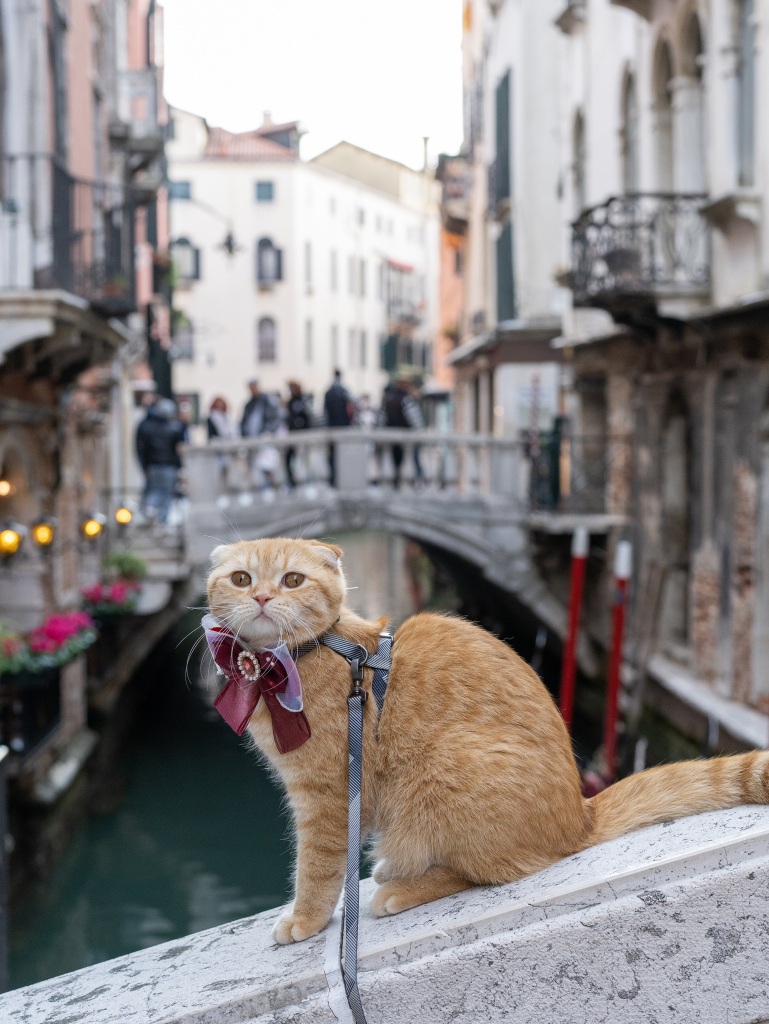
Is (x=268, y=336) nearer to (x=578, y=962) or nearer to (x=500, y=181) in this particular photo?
(x=500, y=181)

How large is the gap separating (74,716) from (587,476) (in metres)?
6.12

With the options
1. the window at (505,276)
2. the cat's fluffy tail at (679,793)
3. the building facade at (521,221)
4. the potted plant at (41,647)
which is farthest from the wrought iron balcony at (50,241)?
the window at (505,276)

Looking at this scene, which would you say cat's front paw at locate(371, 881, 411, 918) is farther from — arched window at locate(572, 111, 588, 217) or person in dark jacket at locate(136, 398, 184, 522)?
arched window at locate(572, 111, 588, 217)

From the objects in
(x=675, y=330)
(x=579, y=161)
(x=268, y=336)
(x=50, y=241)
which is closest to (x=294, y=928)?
(x=50, y=241)

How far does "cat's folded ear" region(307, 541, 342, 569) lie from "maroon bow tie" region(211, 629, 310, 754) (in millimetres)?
209

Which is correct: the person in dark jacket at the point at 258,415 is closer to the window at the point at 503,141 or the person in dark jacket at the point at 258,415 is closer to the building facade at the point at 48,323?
the building facade at the point at 48,323

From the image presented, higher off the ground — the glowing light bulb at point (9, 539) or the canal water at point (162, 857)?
the glowing light bulb at point (9, 539)

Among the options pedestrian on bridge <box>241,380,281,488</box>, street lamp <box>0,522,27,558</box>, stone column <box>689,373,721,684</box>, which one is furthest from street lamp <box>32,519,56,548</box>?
stone column <box>689,373,721,684</box>

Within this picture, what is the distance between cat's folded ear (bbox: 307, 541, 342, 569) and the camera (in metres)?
2.30

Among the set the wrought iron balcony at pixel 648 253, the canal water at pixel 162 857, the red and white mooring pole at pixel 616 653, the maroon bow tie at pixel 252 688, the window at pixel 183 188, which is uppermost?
the window at pixel 183 188

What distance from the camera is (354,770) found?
217 centimetres

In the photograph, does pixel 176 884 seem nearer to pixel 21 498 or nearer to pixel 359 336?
pixel 21 498

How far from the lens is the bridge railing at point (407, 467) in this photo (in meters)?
13.7

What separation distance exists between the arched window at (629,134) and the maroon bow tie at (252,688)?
11551mm
